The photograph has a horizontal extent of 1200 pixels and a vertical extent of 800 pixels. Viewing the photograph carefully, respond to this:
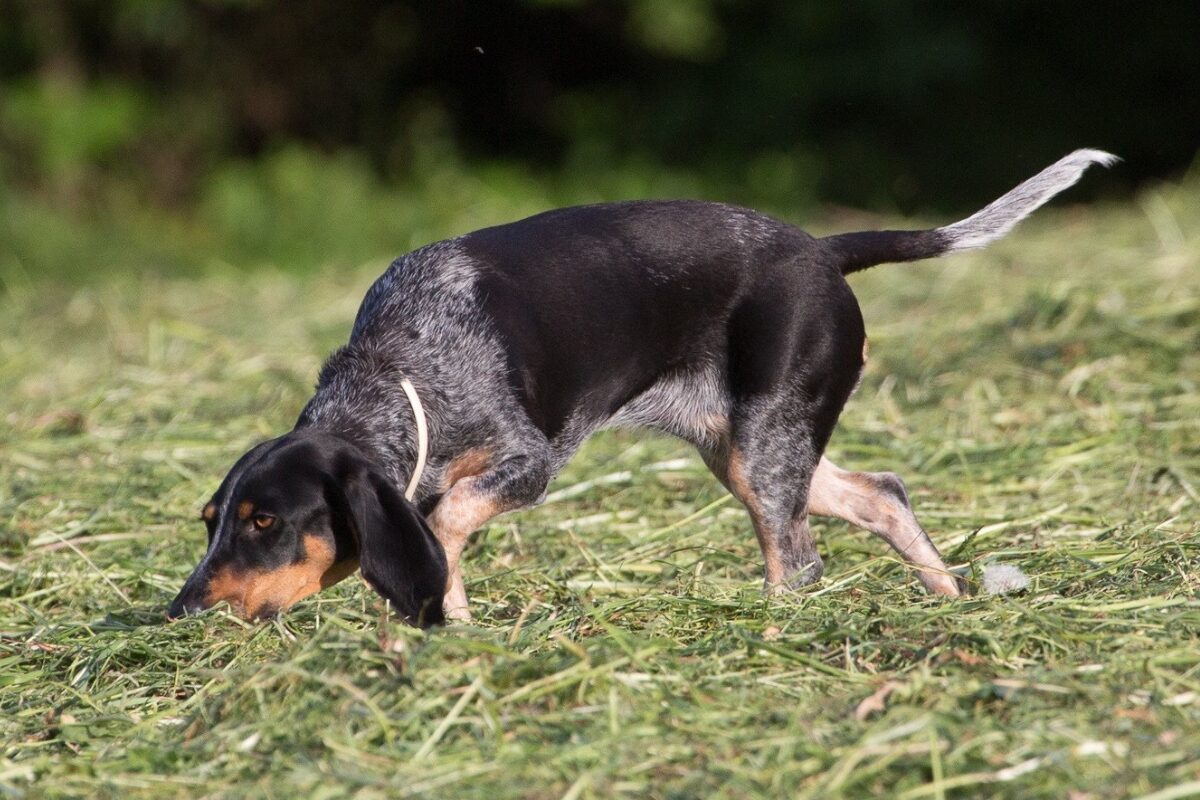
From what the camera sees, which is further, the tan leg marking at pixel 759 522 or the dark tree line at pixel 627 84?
the dark tree line at pixel 627 84

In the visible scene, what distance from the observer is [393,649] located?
3.73 meters

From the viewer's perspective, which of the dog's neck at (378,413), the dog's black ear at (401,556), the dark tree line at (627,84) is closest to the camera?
the dog's black ear at (401,556)

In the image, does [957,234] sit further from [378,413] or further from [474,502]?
[378,413]

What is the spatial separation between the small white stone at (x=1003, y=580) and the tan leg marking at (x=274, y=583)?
182cm

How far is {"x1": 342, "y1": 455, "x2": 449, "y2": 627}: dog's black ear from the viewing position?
402cm

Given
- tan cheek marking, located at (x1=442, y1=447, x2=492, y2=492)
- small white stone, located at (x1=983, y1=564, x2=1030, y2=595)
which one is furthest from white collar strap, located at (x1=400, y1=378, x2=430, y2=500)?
small white stone, located at (x1=983, y1=564, x2=1030, y2=595)

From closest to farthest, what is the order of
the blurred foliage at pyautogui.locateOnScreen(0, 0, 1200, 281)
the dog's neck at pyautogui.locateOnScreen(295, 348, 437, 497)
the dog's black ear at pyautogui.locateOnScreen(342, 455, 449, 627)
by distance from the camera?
the dog's black ear at pyautogui.locateOnScreen(342, 455, 449, 627) < the dog's neck at pyautogui.locateOnScreen(295, 348, 437, 497) < the blurred foliage at pyautogui.locateOnScreen(0, 0, 1200, 281)

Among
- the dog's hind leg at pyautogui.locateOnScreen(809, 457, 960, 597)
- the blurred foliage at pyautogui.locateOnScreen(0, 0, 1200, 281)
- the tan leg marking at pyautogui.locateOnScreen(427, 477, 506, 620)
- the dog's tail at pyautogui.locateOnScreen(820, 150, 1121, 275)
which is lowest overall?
the blurred foliage at pyautogui.locateOnScreen(0, 0, 1200, 281)

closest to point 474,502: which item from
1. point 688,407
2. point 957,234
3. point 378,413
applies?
point 378,413

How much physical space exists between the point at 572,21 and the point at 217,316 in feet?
26.4

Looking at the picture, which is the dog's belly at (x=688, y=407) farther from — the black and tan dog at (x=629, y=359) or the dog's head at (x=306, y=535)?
the dog's head at (x=306, y=535)

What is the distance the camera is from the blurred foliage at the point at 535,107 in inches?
590

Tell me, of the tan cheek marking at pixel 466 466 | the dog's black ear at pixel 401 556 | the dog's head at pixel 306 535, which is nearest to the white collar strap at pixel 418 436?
the tan cheek marking at pixel 466 466

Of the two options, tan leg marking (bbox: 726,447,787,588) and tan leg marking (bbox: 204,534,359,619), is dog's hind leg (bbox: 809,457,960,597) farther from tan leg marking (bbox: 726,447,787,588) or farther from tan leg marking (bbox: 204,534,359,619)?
tan leg marking (bbox: 204,534,359,619)
